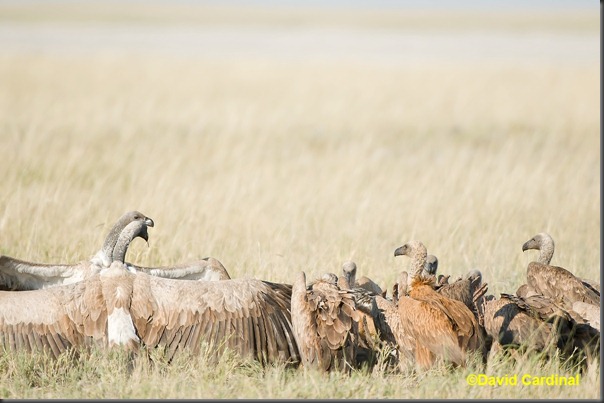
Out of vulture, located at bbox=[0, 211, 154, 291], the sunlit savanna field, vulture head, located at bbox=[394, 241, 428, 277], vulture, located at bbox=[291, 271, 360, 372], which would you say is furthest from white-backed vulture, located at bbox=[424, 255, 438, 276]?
vulture, located at bbox=[0, 211, 154, 291]

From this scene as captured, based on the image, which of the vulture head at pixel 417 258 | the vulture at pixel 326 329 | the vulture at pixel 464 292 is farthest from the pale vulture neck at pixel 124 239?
the vulture at pixel 464 292

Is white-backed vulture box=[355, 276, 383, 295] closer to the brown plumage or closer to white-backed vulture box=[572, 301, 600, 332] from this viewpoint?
the brown plumage

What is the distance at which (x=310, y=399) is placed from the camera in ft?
18.5

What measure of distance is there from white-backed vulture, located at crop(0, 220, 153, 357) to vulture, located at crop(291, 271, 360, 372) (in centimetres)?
116

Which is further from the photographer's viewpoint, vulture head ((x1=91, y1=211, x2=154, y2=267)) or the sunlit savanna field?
vulture head ((x1=91, y1=211, x2=154, y2=267))

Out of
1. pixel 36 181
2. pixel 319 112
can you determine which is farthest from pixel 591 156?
pixel 36 181

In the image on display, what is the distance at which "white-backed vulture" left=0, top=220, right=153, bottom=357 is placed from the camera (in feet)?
19.9

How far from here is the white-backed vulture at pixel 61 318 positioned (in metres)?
6.05

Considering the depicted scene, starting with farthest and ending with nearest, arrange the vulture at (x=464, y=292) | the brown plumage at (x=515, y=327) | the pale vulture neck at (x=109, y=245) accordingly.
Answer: the pale vulture neck at (x=109, y=245), the vulture at (x=464, y=292), the brown plumage at (x=515, y=327)

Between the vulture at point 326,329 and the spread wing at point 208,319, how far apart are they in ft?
0.71

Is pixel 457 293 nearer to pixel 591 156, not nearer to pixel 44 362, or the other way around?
pixel 44 362

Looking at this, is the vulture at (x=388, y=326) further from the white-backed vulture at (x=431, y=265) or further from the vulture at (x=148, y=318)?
the white-backed vulture at (x=431, y=265)

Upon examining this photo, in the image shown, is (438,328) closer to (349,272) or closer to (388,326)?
(388,326)

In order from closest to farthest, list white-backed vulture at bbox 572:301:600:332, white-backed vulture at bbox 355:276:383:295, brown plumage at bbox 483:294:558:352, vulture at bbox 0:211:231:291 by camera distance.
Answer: brown plumage at bbox 483:294:558:352, vulture at bbox 0:211:231:291, white-backed vulture at bbox 572:301:600:332, white-backed vulture at bbox 355:276:383:295
